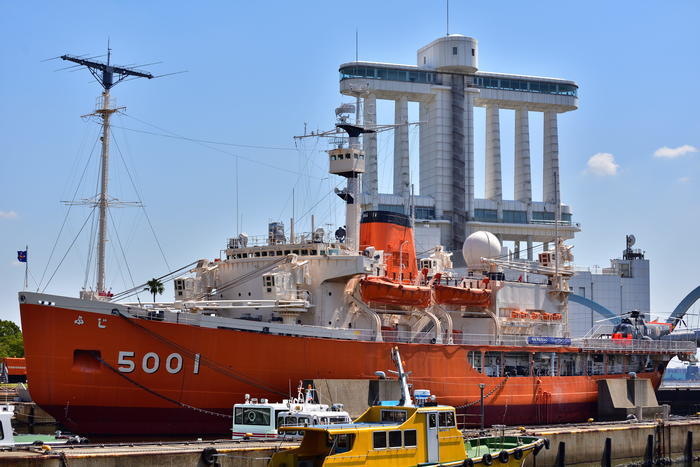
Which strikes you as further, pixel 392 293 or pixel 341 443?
pixel 392 293

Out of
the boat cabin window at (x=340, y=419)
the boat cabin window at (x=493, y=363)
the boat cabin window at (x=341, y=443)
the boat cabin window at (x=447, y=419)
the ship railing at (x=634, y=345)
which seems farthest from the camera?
the ship railing at (x=634, y=345)

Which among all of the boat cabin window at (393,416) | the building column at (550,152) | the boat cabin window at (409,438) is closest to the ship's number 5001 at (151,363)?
the boat cabin window at (393,416)

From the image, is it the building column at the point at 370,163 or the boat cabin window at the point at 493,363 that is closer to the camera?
the boat cabin window at the point at 493,363

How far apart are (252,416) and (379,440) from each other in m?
Answer: 8.76

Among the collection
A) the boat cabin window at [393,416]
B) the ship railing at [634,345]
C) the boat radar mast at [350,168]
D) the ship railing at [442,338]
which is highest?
the boat radar mast at [350,168]

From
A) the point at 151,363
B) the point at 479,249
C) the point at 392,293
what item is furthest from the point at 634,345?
the point at 151,363

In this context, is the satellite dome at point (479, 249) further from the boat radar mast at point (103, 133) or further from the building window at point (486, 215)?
the building window at point (486, 215)

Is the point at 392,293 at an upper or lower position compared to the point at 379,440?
upper

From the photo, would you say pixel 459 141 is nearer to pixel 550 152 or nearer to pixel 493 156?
pixel 493 156

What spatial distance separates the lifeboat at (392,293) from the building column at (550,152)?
199ft

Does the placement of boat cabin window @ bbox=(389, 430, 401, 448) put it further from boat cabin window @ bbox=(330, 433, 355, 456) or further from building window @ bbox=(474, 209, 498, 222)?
building window @ bbox=(474, 209, 498, 222)

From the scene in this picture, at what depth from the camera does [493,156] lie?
101312mm

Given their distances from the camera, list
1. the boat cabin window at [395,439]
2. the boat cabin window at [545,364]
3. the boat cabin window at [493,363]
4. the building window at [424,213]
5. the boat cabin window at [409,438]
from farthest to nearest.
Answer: the building window at [424,213] → the boat cabin window at [545,364] → the boat cabin window at [493,363] → the boat cabin window at [409,438] → the boat cabin window at [395,439]

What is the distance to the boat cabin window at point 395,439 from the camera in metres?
24.8
